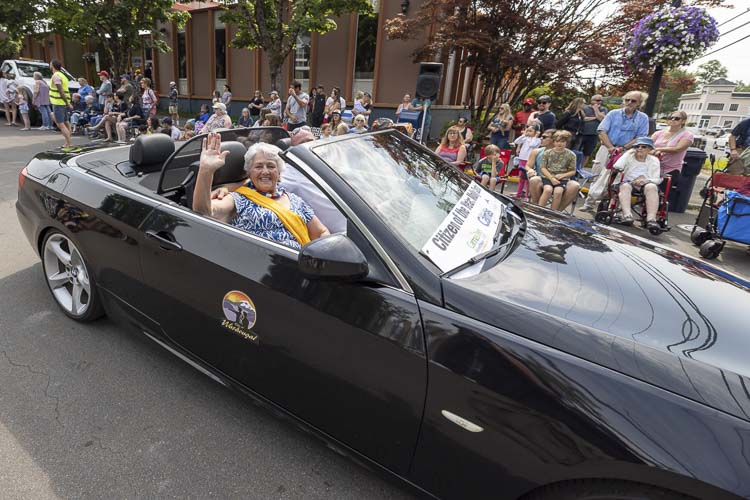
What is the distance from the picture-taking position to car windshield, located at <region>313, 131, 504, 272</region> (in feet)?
5.41

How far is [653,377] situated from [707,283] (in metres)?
0.94

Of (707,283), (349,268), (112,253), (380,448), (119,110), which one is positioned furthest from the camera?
(119,110)

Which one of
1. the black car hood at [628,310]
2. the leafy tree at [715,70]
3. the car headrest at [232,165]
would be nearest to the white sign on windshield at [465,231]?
the black car hood at [628,310]

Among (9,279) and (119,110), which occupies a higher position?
(119,110)

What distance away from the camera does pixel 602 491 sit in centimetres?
116

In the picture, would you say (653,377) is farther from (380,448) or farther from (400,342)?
(380,448)

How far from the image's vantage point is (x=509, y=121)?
343 inches

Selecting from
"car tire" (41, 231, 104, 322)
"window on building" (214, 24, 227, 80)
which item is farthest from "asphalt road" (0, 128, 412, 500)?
"window on building" (214, 24, 227, 80)

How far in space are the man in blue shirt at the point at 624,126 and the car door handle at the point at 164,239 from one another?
6310 millimetres

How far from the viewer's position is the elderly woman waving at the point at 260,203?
206cm

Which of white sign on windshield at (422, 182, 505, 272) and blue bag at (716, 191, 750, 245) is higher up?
white sign on windshield at (422, 182, 505, 272)

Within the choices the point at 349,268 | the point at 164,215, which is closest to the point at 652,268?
the point at 349,268

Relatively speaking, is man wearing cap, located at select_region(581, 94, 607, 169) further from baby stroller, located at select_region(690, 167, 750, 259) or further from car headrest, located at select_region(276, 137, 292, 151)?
car headrest, located at select_region(276, 137, 292, 151)

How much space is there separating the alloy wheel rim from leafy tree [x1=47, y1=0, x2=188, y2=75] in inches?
677
